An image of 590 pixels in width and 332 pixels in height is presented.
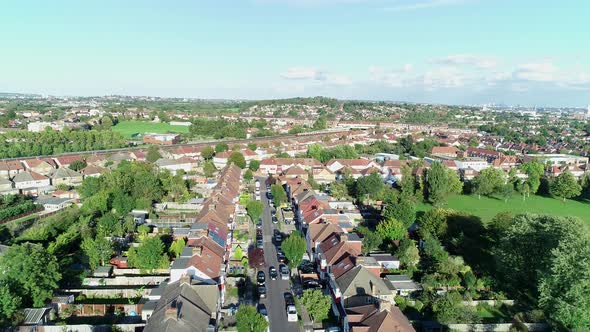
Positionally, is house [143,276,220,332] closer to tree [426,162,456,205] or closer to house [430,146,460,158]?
tree [426,162,456,205]

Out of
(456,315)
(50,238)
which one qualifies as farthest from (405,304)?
(50,238)

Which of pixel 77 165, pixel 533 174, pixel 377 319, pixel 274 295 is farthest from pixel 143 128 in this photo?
pixel 377 319

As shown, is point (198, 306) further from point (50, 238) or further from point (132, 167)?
point (132, 167)

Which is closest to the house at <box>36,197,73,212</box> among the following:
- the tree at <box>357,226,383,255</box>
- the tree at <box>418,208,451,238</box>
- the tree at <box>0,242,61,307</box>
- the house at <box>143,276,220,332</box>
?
the tree at <box>0,242,61,307</box>

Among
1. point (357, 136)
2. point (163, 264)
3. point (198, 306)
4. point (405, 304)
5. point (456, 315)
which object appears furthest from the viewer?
point (357, 136)

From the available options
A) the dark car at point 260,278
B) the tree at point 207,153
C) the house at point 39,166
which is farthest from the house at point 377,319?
the house at point 39,166

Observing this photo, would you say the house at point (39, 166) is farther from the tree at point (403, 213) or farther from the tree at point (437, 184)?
the tree at point (437, 184)
